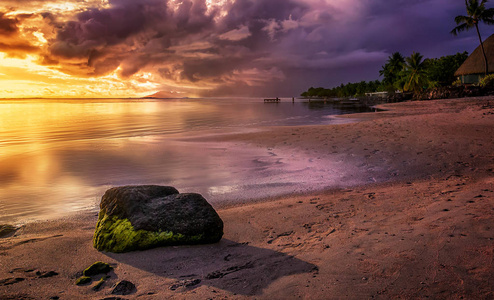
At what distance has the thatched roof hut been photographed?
5279 cm

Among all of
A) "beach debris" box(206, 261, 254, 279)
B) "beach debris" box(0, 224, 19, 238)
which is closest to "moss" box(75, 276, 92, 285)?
"beach debris" box(206, 261, 254, 279)

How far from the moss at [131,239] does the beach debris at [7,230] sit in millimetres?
2094

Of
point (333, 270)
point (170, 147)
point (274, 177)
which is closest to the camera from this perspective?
point (333, 270)

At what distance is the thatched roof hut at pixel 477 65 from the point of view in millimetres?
52791

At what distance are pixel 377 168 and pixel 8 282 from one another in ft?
30.8

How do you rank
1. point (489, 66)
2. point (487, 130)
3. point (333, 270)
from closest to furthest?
point (333, 270), point (487, 130), point (489, 66)

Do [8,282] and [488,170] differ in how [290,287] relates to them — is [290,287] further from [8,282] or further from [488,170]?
[488,170]

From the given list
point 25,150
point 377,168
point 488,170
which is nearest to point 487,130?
point 488,170

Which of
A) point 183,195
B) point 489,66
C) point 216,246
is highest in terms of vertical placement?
point 489,66

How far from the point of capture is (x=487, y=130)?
14.1 metres

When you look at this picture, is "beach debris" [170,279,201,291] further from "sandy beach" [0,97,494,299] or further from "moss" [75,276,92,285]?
"moss" [75,276,92,285]

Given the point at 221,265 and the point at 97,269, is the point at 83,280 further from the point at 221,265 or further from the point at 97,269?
the point at 221,265

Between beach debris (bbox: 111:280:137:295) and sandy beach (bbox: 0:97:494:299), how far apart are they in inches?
3.5

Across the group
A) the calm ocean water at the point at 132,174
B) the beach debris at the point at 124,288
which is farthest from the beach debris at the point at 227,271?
the calm ocean water at the point at 132,174
